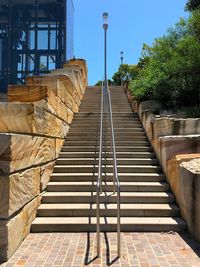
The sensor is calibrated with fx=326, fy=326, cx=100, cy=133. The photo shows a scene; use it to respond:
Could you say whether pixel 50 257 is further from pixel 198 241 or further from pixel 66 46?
pixel 66 46

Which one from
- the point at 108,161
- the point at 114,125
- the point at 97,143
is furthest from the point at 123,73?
the point at 108,161

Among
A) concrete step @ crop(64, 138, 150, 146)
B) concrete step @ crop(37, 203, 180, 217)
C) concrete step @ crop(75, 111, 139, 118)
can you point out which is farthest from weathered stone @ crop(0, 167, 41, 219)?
concrete step @ crop(75, 111, 139, 118)

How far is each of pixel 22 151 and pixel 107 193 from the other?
209 cm

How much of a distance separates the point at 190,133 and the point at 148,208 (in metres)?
2.66

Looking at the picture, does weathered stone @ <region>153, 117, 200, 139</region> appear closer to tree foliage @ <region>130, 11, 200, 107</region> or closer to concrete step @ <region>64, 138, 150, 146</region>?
concrete step @ <region>64, 138, 150, 146</region>

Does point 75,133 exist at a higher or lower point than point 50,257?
higher

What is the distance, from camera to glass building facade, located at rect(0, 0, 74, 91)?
86.3 ft

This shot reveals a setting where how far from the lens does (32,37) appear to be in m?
27.0

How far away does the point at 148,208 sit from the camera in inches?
214

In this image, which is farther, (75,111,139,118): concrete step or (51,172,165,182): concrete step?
(75,111,139,118): concrete step

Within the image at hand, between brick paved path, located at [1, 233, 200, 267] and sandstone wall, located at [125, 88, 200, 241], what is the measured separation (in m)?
0.47

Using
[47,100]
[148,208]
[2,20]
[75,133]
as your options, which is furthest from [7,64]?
[148,208]

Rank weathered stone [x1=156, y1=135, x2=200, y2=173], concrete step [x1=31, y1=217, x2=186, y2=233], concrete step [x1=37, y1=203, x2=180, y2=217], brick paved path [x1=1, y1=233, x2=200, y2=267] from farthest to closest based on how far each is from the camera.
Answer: weathered stone [x1=156, y1=135, x2=200, y2=173], concrete step [x1=37, y1=203, x2=180, y2=217], concrete step [x1=31, y1=217, x2=186, y2=233], brick paved path [x1=1, y1=233, x2=200, y2=267]

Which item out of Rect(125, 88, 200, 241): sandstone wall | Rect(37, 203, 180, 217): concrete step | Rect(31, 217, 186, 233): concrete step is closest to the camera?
Rect(125, 88, 200, 241): sandstone wall
